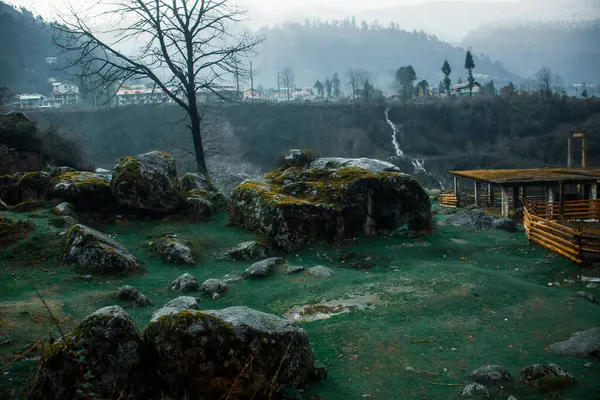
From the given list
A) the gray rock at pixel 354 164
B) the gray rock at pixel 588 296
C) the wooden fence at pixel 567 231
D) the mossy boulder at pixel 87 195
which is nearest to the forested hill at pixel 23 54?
the mossy boulder at pixel 87 195

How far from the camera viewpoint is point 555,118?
87.7 metres

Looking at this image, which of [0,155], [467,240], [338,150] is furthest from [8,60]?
[467,240]

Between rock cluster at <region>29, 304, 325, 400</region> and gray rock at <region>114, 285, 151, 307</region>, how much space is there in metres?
3.19

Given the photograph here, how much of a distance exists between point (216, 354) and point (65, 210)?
10.6 m

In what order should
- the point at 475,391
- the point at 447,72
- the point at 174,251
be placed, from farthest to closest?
the point at 447,72, the point at 174,251, the point at 475,391

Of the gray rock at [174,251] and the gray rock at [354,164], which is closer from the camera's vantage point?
the gray rock at [174,251]

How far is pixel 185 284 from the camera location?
9.72 m

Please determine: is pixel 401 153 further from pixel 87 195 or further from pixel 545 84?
pixel 87 195

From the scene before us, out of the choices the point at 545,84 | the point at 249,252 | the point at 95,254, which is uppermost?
the point at 545,84

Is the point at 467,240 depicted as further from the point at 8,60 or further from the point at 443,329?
the point at 8,60

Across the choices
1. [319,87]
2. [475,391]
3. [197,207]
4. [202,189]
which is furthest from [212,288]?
[319,87]

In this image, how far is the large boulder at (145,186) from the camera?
582 inches

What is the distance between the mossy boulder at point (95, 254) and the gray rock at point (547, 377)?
27.2 ft

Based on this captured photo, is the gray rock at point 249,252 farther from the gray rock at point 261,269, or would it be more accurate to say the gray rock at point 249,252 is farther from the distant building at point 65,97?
the distant building at point 65,97
